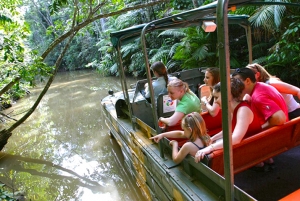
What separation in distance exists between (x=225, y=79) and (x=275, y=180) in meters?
1.79

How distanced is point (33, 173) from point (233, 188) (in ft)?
16.5

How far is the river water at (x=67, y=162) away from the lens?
4453 mm

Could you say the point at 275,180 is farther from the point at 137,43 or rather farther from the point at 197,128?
the point at 137,43

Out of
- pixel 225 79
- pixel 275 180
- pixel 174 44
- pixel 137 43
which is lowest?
pixel 275 180

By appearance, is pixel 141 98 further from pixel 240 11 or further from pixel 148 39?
pixel 148 39

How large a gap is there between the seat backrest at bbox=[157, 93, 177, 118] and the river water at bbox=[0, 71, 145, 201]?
1437mm

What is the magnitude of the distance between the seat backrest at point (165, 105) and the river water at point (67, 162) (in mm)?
1437

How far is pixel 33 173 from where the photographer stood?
547 cm

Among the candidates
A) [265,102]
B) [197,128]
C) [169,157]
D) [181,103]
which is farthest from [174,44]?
[197,128]

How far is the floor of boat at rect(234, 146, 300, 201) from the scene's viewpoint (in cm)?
245

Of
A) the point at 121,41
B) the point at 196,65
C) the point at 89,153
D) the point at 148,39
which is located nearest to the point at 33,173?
the point at 89,153

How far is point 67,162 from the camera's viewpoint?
5691 mm

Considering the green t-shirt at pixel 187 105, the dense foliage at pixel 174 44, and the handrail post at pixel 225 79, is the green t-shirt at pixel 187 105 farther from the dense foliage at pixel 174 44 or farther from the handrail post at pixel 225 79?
the dense foliage at pixel 174 44

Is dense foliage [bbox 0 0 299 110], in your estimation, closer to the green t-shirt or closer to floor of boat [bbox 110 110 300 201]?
the green t-shirt
